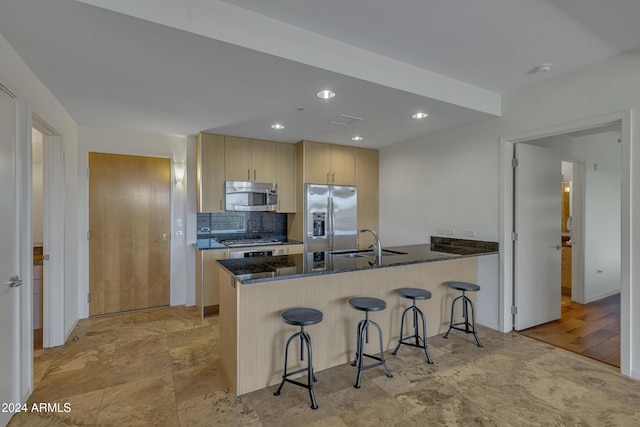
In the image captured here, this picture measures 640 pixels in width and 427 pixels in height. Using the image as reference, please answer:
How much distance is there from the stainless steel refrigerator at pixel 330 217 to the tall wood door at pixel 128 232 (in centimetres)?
199

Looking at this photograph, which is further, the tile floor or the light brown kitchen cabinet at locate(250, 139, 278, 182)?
the light brown kitchen cabinet at locate(250, 139, 278, 182)

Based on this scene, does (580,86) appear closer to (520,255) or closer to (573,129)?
(573,129)

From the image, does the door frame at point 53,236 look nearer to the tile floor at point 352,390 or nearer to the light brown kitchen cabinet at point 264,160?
the tile floor at point 352,390

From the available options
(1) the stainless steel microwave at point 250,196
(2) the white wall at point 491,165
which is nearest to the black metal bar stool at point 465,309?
(2) the white wall at point 491,165

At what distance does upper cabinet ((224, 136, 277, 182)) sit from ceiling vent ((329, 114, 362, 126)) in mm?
1297

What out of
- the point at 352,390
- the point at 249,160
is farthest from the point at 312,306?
the point at 249,160

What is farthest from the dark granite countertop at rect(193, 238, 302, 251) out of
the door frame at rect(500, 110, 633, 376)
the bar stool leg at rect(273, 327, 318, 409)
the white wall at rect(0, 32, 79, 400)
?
the door frame at rect(500, 110, 633, 376)

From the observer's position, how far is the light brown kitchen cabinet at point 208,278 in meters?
3.84

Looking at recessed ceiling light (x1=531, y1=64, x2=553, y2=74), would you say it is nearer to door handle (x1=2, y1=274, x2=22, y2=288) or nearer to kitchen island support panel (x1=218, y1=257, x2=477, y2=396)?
kitchen island support panel (x1=218, y1=257, x2=477, y2=396)

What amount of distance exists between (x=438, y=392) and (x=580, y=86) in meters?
2.92

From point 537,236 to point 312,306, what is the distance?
2787 millimetres

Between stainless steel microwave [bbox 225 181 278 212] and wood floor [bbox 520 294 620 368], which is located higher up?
stainless steel microwave [bbox 225 181 278 212]

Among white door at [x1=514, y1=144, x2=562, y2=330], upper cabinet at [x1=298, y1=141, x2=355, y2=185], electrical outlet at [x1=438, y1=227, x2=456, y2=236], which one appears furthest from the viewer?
upper cabinet at [x1=298, y1=141, x2=355, y2=185]

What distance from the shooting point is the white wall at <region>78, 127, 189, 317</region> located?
153 inches
